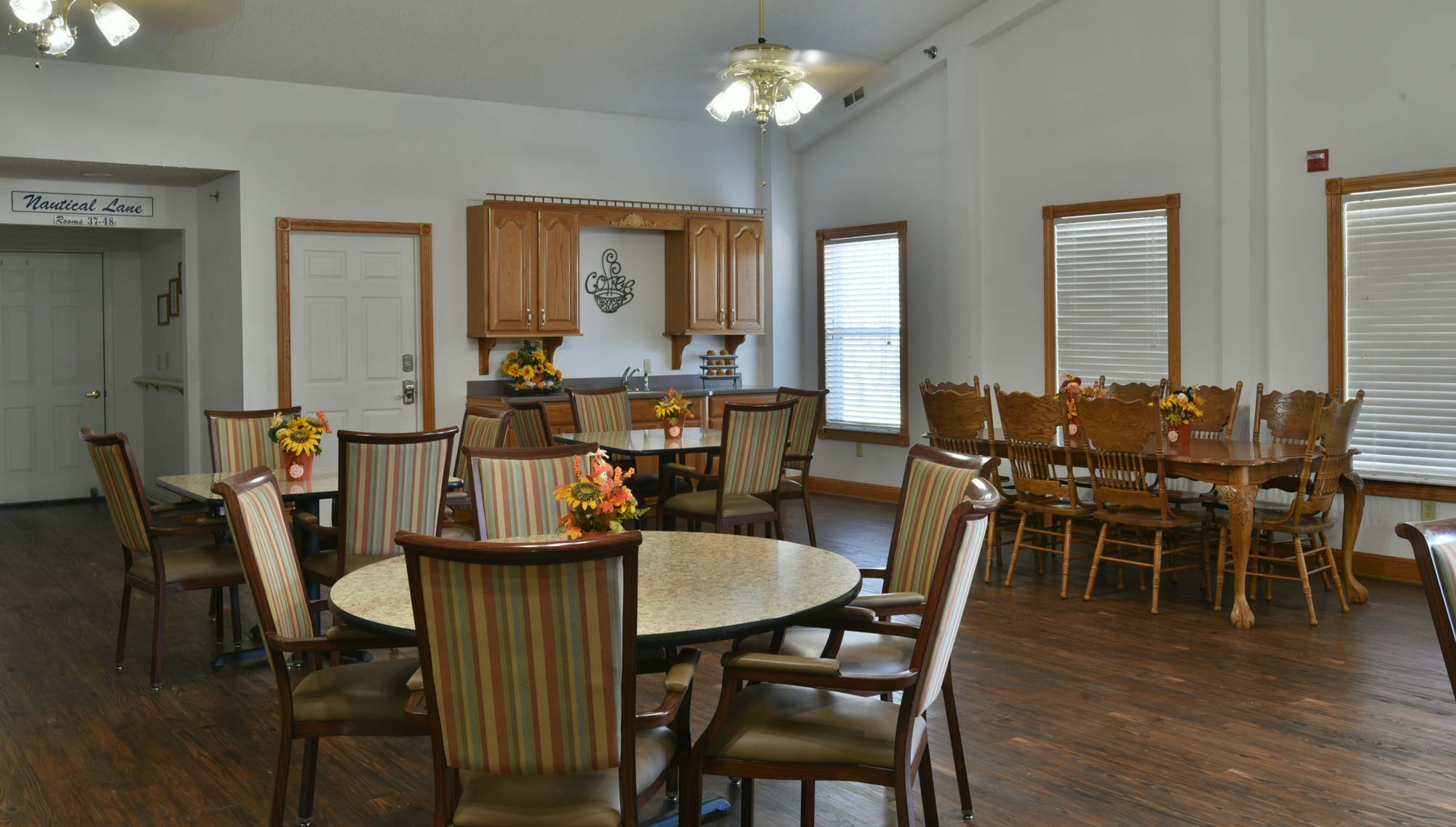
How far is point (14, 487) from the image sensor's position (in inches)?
356

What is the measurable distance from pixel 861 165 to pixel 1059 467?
2.95m

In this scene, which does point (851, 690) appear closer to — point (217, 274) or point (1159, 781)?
point (1159, 781)

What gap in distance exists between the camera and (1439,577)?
81.8 inches

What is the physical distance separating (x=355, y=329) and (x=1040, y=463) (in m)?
4.77

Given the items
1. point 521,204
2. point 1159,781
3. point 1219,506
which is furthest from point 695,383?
point 1159,781

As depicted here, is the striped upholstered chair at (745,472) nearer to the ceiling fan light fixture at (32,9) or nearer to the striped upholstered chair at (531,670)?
the ceiling fan light fixture at (32,9)

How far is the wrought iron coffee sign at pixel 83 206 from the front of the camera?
7598mm

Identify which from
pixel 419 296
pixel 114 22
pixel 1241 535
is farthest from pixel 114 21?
pixel 1241 535

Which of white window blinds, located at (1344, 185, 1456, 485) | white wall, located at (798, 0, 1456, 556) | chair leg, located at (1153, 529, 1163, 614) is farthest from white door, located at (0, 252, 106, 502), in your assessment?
white window blinds, located at (1344, 185, 1456, 485)

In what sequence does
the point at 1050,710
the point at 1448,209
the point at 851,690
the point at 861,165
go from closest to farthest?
the point at 851,690 → the point at 1050,710 → the point at 1448,209 → the point at 861,165

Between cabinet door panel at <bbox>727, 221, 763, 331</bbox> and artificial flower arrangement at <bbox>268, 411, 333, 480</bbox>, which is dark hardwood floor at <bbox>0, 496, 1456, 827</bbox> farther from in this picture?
cabinet door panel at <bbox>727, 221, 763, 331</bbox>

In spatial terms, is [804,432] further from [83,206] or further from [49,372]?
[49,372]

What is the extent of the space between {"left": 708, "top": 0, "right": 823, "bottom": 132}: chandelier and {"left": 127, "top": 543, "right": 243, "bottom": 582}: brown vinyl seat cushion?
2.75 meters

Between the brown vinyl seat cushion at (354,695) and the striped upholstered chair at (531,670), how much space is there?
632mm
